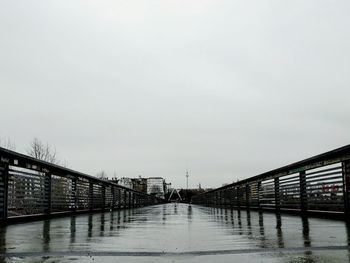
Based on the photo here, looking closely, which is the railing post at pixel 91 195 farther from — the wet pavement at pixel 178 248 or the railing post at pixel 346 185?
the wet pavement at pixel 178 248

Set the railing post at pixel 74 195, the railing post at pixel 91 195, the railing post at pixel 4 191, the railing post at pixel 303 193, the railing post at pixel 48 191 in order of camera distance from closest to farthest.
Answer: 1. the railing post at pixel 4 191
2. the railing post at pixel 48 191
3. the railing post at pixel 303 193
4. the railing post at pixel 74 195
5. the railing post at pixel 91 195

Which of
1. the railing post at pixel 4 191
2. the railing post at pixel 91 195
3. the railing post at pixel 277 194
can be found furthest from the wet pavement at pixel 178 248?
the railing post at pixel 91 195

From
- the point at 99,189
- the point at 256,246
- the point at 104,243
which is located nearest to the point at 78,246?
the point at 104,243

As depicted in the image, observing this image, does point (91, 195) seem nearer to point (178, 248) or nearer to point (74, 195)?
point (74, 195)

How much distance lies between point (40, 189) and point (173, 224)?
16.9ft

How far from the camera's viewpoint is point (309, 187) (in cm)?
1675

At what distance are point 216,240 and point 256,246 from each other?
4.39 feet

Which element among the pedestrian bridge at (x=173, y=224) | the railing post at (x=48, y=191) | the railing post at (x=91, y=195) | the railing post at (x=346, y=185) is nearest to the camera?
the pedestrian bridge at (x=173, y=224)

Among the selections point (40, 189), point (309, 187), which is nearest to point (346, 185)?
point (309, 187)

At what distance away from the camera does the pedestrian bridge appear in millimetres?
6723

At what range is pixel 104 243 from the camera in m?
8.21

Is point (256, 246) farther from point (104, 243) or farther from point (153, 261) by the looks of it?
point (104, 243)

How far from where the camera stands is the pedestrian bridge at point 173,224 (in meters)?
6.72

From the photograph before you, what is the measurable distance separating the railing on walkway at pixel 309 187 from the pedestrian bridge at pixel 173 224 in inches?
A: 1.3
